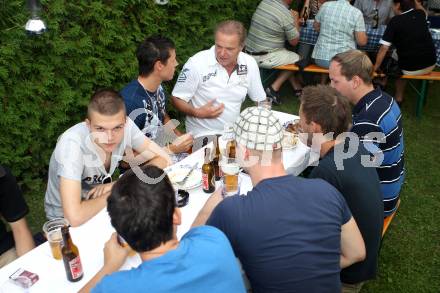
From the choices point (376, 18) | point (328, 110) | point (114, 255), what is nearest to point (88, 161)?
point (114, 255)

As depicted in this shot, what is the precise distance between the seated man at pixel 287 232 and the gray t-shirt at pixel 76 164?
44.5 inches

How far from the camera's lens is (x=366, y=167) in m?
2.38

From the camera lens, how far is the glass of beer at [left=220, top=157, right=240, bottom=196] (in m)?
2.58

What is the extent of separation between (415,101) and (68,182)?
573 cm

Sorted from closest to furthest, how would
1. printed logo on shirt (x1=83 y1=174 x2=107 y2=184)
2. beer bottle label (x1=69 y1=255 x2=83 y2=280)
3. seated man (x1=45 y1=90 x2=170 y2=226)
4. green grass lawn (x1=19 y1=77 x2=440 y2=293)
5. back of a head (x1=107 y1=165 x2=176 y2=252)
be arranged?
back of a head (x1=107 y1=165 x2=176 y2=252) → beer bottle label (x1=69 y1=255 x2=83 y2=280) → seated man (x1=45 y1=90 x2=170 y2=226) → printed logo on shirt (x1=83 y1=174 x2=107 y2=184) → green grass lawn (x1=19 y1=77 x2=440 y2=293)

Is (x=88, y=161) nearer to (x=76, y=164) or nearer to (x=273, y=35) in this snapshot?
(x=76, y=164)

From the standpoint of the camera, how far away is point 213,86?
398 cm

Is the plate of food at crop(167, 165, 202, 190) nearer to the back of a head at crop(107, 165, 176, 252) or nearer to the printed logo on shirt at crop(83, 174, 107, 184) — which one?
the printed logo on shirt at crop(83, 174, 107, 184)

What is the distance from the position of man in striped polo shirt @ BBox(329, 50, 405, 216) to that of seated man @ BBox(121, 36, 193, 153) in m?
1.37

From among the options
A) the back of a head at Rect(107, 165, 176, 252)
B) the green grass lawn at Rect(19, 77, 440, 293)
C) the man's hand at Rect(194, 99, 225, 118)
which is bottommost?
the green grass lawn at Rect(19, 77, 440, 293)

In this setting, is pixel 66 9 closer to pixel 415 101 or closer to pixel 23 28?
pixel 23 28

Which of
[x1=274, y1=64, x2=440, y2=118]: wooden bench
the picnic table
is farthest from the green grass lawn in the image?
the picnic table

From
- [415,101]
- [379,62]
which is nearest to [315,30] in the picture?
[379,62]

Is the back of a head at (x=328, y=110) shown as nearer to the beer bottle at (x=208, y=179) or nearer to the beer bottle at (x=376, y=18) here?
the beer bottle at (x=208, y=179)
